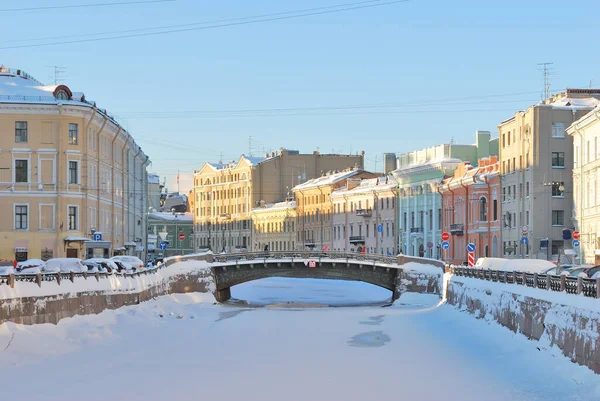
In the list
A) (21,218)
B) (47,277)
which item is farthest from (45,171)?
(47,277)

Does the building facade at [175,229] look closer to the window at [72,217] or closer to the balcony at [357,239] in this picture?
the balcony at [357,239]

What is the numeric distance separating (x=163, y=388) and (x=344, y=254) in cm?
5559

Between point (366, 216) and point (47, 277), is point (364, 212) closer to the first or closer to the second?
point (366, 216)

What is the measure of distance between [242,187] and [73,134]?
96.7 metres

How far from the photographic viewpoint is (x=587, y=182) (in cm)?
A: 7706

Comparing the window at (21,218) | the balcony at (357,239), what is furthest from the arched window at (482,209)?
the window at (21,218)

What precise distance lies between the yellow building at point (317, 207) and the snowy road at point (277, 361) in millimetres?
85557

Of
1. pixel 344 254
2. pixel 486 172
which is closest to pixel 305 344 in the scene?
pixel 344 254

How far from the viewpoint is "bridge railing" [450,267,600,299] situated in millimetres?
30781

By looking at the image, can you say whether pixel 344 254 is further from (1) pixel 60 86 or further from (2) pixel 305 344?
(2) pixel 305 344

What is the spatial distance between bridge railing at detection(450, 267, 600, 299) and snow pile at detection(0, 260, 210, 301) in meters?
16.8

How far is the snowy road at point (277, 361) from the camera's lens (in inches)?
1217

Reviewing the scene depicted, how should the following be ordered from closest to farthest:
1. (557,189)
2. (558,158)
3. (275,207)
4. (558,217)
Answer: (558,217) < (557,189) < (558,158) < (275,207)

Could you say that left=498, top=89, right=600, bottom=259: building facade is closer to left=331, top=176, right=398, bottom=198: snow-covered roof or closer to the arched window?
the arched window
